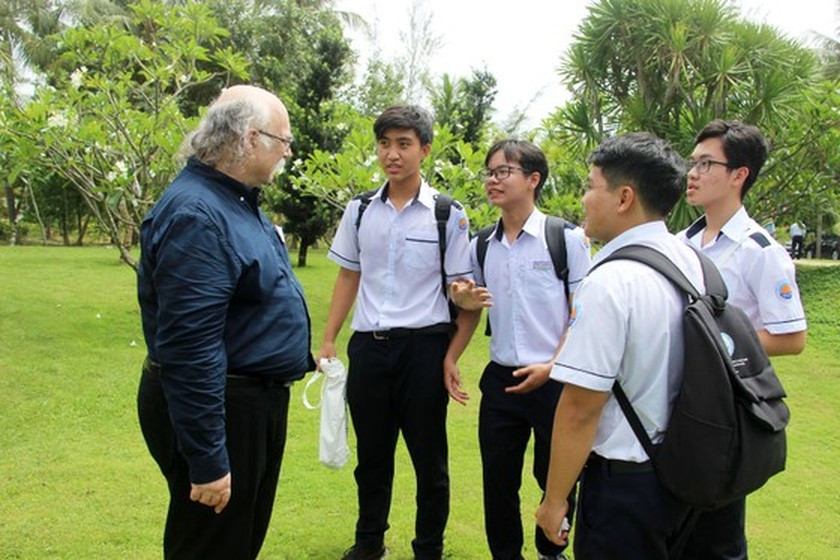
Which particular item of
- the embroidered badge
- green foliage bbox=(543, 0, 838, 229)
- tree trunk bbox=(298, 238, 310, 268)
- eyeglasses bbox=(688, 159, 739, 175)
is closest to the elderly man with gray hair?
eyeglasses bbox=(688, 159, 739, 175)

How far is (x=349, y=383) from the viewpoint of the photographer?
9.55ft

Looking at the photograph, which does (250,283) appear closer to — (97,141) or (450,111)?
(97,141)

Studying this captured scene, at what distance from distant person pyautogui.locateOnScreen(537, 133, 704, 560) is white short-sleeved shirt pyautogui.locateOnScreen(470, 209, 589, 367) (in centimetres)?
98

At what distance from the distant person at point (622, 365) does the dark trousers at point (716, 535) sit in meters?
0.18

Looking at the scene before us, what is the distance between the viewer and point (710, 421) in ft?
4.94

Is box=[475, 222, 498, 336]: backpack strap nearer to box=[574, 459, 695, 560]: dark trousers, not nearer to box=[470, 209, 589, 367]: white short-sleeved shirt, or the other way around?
box=[470, 209, 589, 367]: white short-sleeved shirt

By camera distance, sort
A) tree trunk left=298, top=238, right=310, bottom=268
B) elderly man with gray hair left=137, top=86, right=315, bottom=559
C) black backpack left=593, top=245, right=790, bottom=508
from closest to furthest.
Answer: black backpack left=593, top=245, right=790, bottom=508 < elderly man with gray hair left=137, top=86, right=315, bottom=559 < tree trunk left=298, top=238, right=310, bottom=268

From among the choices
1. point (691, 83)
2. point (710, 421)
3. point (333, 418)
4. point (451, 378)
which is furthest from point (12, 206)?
point (710, 421)

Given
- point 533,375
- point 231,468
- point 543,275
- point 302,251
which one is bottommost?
point 302,251

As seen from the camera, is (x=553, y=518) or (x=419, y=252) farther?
(x=419, y=252)

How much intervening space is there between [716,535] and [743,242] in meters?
1.04

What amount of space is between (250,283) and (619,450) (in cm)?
108

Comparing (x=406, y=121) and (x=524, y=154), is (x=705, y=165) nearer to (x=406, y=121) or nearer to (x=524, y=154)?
(x=524, y=154)

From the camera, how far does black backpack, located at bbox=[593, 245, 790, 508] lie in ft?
4.93
